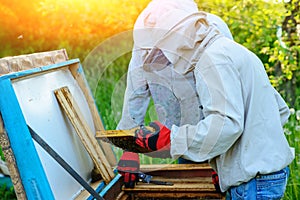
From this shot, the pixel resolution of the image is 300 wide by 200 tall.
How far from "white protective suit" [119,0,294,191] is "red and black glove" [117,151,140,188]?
0.81 metres

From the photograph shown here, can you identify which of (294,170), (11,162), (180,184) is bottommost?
(294,170)

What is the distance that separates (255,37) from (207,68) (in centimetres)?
324

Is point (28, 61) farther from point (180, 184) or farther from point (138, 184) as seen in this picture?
point (180, 184)

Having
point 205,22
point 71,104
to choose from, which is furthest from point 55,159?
point 205,22

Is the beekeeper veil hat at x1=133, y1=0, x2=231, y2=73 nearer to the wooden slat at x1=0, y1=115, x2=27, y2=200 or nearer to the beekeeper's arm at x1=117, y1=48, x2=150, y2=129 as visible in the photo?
the beekeeper's arm at x1=117, y1=48, x2=150, y2=129

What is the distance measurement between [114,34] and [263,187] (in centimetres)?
490

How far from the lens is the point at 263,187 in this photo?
2172 millimetres

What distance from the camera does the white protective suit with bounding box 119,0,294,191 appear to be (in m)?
1.98

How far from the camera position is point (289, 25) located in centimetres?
473

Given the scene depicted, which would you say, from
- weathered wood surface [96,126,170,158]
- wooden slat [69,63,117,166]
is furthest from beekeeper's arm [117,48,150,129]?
weathered wood surface [96,126,170,158]

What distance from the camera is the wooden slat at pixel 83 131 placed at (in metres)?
2.60

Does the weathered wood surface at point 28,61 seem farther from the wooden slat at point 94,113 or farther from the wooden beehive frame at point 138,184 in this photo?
the wooden slat at point 94,113

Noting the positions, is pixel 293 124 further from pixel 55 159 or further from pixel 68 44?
pixel 68 44

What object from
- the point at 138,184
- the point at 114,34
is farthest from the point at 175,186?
the point at 114,34
